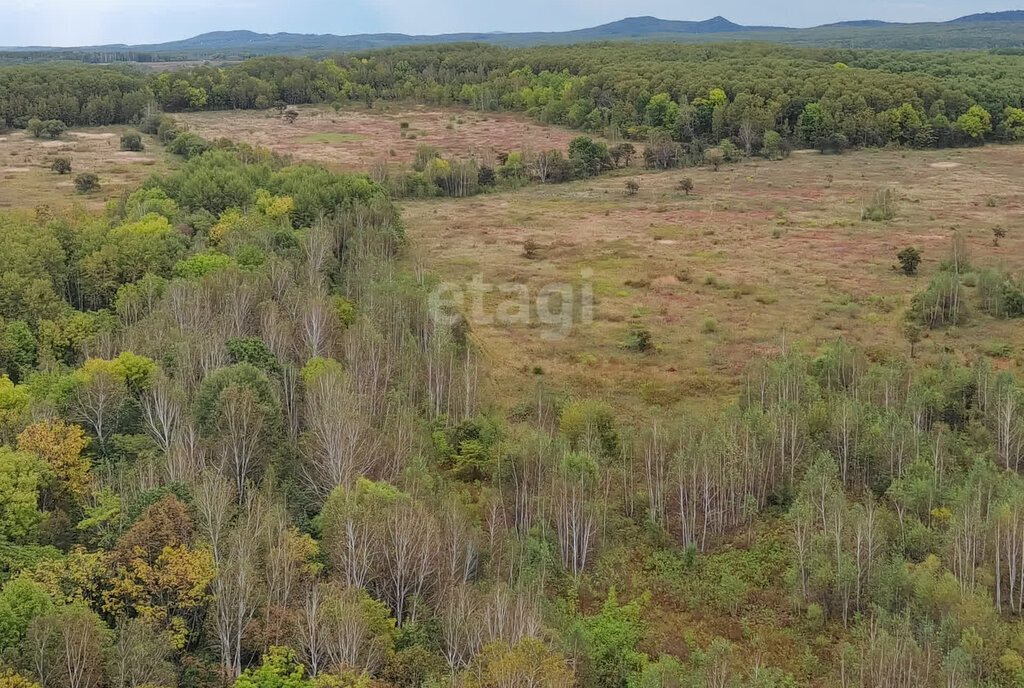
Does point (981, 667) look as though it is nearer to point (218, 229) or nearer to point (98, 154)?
point (218, 229)

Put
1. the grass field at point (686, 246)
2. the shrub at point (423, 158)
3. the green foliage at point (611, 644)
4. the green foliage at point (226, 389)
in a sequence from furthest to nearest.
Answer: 1. the shrub at point (423, 158)
2. the grass field at point (686, 246)
3. the green foliage at point (226, 389)
4. the green foliage at point (611, 644)

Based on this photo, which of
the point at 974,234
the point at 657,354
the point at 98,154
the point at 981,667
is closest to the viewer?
the point at 981,667

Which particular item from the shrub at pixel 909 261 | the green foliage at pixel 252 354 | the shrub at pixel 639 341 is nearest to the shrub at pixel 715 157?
the shrub at pixel 909 261

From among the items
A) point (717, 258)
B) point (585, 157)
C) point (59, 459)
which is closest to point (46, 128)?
point (585, 157)

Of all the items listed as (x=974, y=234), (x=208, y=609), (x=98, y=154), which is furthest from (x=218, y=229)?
(x=98, y=154)

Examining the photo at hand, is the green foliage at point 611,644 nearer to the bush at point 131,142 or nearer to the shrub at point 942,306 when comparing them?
the shrub at point 942,306

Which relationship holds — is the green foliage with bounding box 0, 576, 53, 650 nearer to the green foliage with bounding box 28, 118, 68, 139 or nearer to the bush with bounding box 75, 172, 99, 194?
the bush with bounding box 75, 172, 99, 194
